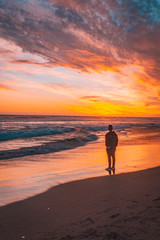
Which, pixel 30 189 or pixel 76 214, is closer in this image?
pixel 76 214

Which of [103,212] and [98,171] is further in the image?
[98,171]

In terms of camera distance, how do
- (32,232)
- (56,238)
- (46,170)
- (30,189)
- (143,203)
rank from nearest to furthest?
(56,238)
(32,232)
(143,203)
(30,189)
(46,170)

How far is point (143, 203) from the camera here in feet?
14.1

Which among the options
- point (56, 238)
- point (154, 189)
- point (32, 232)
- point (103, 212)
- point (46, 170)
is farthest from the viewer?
point (46, 170)

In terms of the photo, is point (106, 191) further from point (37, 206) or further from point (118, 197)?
point (37, 206)

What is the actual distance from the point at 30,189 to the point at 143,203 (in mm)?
3221

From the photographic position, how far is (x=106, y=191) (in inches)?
214

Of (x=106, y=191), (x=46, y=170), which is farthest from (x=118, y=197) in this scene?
(x=46, y=170)

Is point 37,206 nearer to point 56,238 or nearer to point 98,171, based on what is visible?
point 56,238

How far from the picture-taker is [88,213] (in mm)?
4031

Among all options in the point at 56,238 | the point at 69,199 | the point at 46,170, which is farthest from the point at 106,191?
the point at 46,170

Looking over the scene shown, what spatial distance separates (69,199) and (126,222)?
74.2 inches

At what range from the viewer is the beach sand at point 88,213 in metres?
3.23

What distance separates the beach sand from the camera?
323 cm
